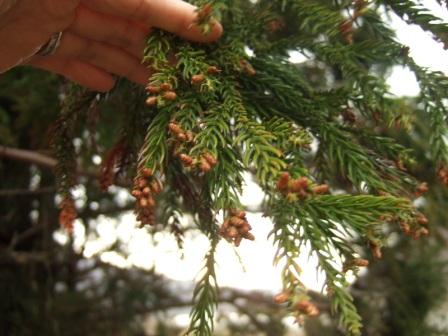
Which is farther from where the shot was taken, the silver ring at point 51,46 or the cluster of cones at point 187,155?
the silver ring at point 51,46

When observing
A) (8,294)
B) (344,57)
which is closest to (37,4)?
(344,57)

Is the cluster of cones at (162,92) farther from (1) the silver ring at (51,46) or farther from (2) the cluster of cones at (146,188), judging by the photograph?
A: (1) the silver ring at (51,46)

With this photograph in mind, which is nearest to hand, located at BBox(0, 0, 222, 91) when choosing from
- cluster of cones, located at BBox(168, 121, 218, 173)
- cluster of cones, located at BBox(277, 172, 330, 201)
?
cluster of cones, located at BBox(168, 121, 218, 173)

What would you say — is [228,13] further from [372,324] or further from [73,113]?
[372,324]

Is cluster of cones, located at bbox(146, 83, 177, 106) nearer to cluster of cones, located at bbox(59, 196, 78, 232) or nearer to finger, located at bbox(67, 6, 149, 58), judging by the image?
finger, located at bbox(67, 6, 149, 58)

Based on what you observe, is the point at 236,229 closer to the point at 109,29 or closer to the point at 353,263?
the point at 353,263

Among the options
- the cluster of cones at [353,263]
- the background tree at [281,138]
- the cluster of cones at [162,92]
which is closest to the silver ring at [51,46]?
the background tree at [281,138]
